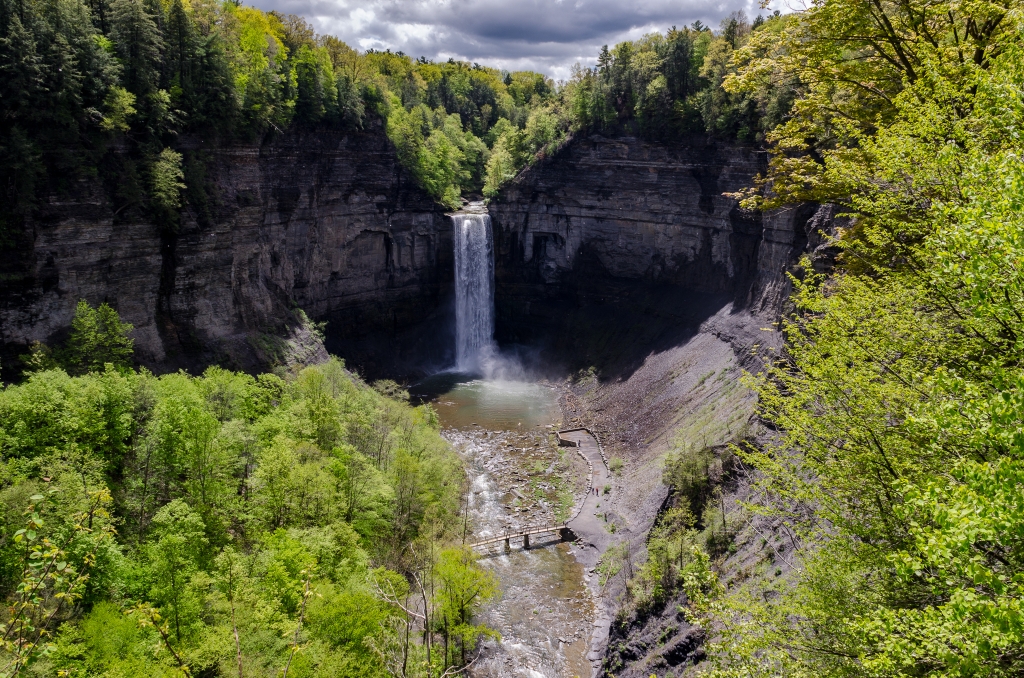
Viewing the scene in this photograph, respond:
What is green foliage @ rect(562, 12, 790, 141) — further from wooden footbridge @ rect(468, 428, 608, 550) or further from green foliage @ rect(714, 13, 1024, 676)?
green foliage @ rect(714, 13, 1024, 676)

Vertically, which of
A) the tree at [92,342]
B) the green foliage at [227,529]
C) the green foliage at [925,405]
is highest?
the green foliage at [925,405]

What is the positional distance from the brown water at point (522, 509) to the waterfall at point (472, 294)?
465 cm

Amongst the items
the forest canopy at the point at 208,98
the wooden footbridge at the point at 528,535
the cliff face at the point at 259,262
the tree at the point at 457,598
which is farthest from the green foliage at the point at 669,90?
the tree at the point at 457,598

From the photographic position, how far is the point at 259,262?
158 feet

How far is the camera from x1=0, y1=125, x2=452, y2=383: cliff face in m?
34.4

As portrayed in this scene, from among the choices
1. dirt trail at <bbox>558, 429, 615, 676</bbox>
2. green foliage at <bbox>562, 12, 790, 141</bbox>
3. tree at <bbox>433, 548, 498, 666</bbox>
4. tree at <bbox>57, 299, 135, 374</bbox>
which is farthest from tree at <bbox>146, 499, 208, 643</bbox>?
green foliage at <bbox>562, 12, 790, 141</bbox>

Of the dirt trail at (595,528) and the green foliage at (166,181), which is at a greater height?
the green foliage at (166,181)

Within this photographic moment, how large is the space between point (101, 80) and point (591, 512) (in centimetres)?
3848

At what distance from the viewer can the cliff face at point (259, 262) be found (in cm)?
3444

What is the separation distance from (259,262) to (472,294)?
81.8ft

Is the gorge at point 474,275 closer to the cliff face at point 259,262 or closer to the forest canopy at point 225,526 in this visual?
the cliff face at point 259,262

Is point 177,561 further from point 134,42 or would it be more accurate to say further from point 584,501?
point 134,42

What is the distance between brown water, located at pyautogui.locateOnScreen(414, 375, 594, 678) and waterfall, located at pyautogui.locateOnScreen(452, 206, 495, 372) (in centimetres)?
465

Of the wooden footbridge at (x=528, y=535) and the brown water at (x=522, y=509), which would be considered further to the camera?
the wooden footbridge at (x=528, y=535)
